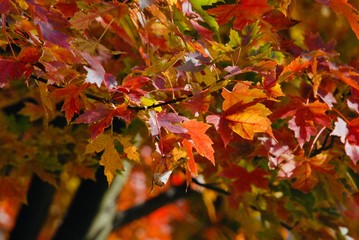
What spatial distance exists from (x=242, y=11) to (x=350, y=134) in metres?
0.53

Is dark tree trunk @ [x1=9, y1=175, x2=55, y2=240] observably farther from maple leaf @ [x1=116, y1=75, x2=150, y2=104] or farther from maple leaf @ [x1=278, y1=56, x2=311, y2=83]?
maple leaf @ [x1=278, y1=56, x2=311, y2=83]

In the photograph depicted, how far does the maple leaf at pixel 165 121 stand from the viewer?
1.79 m

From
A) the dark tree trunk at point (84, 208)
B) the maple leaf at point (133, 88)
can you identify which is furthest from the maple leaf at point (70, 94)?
the dark tree trunk at point (84, 208)

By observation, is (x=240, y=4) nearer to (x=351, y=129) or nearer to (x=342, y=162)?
(x=351, y=129)

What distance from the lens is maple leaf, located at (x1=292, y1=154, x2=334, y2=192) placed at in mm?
2330

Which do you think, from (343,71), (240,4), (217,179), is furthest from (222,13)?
(217,179)

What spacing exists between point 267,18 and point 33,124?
6.37 ft

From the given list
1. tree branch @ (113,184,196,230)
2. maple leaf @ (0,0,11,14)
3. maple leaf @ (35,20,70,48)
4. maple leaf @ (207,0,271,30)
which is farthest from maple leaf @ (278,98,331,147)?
tree branch @ (113,184,196,230)

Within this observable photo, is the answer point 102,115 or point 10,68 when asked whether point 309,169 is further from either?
point 10,68

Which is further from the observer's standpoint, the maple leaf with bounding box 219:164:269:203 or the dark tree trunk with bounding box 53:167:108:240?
the dark tree trunk with bounding box 53:167:108:240

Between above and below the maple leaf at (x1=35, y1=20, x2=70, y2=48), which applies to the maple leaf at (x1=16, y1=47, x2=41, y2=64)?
below

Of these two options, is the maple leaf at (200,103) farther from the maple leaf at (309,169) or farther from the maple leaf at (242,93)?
the maple leaf at (309,169)

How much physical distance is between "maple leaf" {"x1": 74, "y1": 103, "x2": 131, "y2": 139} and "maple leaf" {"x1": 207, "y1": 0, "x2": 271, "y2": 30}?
445 millimetres

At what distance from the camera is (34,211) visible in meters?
4.57
